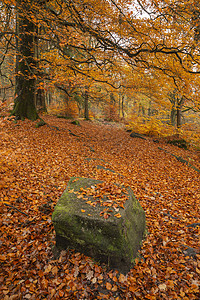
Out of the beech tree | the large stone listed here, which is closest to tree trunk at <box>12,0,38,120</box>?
the beech tree

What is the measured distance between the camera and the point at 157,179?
655 centimetres

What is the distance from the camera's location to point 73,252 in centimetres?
303

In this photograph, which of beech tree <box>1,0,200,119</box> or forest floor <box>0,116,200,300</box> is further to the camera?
beech tree <box>1,0,200,119</box>

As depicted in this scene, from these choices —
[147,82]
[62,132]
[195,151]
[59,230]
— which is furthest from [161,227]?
[147,82]

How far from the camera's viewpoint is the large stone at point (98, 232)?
2791 millimetres

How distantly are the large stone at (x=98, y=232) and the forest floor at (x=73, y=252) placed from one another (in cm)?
17

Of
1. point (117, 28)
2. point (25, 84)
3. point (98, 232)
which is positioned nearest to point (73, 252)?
point (98, 232)

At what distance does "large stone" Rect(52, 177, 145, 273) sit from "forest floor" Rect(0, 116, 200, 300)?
0.17 metres

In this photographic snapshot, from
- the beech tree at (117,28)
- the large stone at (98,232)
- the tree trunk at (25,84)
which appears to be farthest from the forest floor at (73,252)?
the beech tree at (117,28)

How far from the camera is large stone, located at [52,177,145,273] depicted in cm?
279

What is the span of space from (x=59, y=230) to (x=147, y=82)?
10006 mm

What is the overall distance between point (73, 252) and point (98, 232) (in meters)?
0.67

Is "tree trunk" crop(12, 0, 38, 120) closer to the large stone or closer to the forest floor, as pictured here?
the forest floor

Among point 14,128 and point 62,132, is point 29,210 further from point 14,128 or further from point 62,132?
point 62,132
